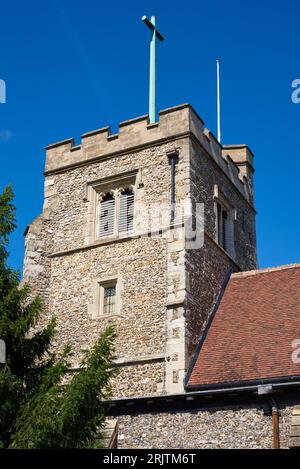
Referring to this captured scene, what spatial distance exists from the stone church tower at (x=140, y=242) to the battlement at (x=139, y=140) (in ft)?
0.10

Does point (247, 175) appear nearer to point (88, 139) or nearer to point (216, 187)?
point (216, 187)

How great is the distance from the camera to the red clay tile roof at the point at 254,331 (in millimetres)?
12828

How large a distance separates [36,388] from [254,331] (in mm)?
5225

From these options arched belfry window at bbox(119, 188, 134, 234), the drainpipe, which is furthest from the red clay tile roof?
arched belfry window at bbox(119, 188, 134, 234)

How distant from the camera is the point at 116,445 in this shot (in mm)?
13031

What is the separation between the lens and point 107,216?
16.3 metres

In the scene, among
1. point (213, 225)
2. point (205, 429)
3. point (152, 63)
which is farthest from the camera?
point (152, 63)

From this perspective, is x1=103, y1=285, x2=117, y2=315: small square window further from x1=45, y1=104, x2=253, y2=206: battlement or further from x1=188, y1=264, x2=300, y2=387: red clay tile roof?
x1=45, y1=104, x2=253, y2=206: battlement

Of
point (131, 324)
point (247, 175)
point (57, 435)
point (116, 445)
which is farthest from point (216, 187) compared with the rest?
point (57, 435)

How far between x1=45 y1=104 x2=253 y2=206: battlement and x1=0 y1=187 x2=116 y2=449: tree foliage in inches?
226

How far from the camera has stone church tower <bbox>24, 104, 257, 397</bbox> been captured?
14.0 meters

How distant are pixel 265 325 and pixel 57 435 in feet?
19.6

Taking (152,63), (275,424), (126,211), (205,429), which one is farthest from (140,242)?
(152,63)

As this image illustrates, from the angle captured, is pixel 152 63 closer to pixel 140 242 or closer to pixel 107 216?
pixel 107 216
